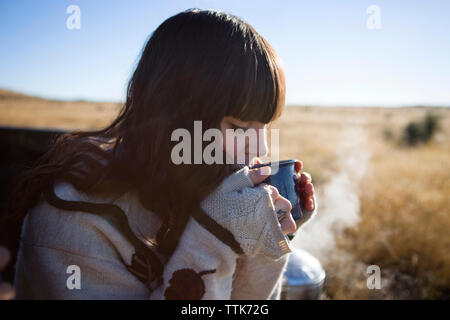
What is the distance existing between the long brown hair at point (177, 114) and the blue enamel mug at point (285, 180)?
0.17 metres

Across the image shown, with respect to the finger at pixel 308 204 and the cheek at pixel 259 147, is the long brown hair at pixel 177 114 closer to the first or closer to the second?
the cheek at pixel 259 147

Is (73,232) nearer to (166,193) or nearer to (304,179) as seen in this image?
(166,193)

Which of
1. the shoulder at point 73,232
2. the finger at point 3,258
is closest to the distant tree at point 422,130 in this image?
the shoulder at point 73,232

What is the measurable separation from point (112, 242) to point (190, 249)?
273 millimetres

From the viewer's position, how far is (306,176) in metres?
1.37

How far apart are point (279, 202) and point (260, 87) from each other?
0.44 meters

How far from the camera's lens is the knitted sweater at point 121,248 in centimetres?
103

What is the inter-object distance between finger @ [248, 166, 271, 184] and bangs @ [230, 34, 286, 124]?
0.21 m

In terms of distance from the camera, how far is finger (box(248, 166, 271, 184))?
109 cm

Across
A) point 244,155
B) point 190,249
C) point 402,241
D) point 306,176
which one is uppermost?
point 244,155

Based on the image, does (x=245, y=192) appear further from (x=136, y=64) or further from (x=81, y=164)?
(x=136, y=64)

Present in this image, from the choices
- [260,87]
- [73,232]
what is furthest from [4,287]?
[260,87]
